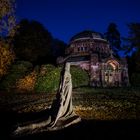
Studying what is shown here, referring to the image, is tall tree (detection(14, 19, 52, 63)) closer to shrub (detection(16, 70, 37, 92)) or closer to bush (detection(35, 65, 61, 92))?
shrub (detection(16, 70, 37, 92))

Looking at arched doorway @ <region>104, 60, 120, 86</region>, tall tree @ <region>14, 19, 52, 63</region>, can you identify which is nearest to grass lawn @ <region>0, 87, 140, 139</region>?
arched doorway @ <region>104, 60, 120, 86</region>

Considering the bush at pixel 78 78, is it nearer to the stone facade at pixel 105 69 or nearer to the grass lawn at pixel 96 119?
the stone facade at pixel 105 69

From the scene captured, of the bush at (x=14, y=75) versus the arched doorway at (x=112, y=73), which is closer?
the bush at (x=14, y=75)

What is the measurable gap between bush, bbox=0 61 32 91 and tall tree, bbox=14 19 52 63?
1218 cm

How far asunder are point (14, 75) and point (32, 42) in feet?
63.5

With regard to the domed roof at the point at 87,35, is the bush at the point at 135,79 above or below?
below

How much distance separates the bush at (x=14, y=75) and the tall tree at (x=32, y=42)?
12.2 metres

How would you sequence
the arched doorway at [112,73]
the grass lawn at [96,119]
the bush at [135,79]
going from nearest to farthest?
the grass lawn at [96,119]
the arched doorway at [112,73]
the bush at [135,79]

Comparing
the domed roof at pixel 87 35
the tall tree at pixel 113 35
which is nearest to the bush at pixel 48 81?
the domed roof at pixel 87 35

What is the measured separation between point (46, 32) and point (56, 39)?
25.6 meters

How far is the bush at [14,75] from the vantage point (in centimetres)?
3834

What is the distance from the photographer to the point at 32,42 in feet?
190

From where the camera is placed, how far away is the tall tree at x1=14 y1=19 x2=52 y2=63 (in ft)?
186

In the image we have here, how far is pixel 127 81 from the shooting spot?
167ft
